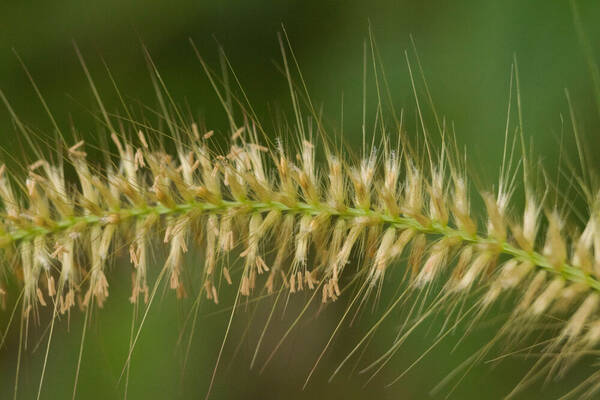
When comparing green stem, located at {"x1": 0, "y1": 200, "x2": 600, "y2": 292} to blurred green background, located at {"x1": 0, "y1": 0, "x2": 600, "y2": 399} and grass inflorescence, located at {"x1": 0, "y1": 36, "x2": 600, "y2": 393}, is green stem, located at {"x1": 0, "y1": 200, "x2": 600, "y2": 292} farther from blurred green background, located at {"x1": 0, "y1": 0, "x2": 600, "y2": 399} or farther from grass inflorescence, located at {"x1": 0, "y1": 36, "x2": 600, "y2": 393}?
blurred green background, located at {"x1": 0, "y1": 0, "x2": 600, "y2": 399}

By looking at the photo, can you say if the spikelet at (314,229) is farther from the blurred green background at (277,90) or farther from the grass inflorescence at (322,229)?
the blurred green background at (277,90)

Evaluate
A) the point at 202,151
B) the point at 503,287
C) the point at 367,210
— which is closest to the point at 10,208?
the point at 202,151

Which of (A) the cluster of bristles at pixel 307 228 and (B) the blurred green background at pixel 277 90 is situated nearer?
(A) the cluster of bristles at pixel 307 228

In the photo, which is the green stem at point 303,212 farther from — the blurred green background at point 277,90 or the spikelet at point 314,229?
the blurred green background at point 277,90

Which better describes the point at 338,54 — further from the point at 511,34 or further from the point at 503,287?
the point at 503,287

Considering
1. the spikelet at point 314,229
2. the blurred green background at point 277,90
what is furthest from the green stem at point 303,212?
the blurred green background at point 277,90
